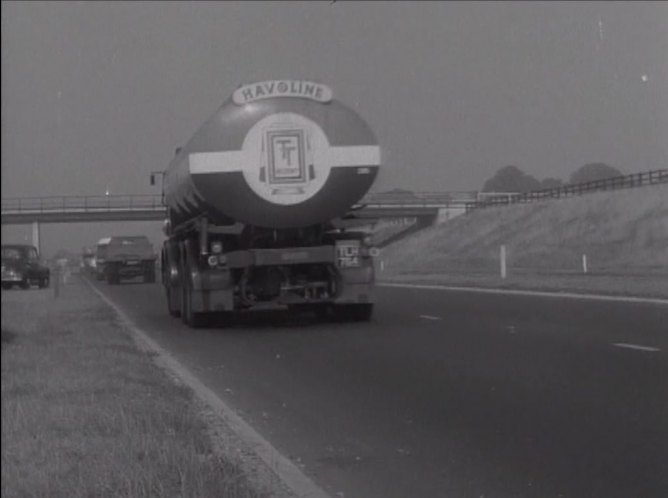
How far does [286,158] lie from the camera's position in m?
15.7

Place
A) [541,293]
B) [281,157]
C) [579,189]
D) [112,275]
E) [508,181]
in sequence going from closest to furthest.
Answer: [508,181], [281,157], [579,189], [541,293], [112,275]

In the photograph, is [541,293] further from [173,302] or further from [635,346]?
[635,346]

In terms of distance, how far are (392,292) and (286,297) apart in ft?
41.4

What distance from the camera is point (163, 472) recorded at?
550 cm

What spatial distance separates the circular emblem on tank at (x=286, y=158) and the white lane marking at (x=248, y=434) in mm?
2753

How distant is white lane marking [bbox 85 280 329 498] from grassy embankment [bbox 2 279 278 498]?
241mm

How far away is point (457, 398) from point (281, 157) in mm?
6837

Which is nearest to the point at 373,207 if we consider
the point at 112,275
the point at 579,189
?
the point at 579,189

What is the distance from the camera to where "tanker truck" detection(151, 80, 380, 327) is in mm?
15148

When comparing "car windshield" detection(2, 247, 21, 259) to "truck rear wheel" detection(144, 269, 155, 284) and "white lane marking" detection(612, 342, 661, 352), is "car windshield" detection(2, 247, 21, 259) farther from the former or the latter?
"truck rear wheel" detection(144, 269, 155, 284)

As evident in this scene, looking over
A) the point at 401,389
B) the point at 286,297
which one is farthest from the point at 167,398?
the point at 286,297

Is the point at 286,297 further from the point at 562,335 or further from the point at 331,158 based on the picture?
the point at 562,335

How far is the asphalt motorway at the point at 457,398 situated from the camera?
6.49 metres

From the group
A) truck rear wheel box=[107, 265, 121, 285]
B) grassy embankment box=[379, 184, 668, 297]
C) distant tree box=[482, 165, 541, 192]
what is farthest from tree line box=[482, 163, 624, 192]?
truck rear wheel box=[107, 265, 121, 285]
